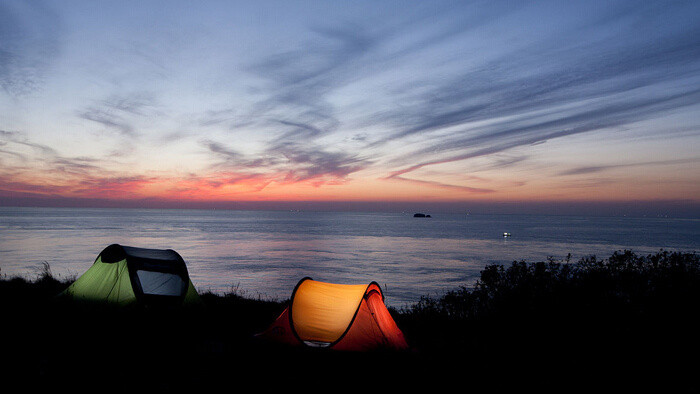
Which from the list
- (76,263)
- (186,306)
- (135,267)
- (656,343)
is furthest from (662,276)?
(76,263)

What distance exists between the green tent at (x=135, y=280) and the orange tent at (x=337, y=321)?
323 centimetres

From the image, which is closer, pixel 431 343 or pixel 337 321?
pixel 431 343

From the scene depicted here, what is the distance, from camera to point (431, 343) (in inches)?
380

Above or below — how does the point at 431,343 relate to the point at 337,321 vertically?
below

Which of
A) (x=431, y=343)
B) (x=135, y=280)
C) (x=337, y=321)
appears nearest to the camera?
(x=431, y=343)

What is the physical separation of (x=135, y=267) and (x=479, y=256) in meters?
47.5

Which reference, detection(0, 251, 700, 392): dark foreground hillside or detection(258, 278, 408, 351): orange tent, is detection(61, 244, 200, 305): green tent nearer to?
detection(0, 251, 700, 392): dark foreground hillside

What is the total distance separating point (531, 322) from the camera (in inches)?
388

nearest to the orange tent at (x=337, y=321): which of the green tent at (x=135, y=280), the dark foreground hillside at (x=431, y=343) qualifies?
the dark foreground hillside at (x=431, y=343)

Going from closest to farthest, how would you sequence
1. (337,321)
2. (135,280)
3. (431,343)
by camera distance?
1. (431,343)
2. (337,321)
3. (135,280)

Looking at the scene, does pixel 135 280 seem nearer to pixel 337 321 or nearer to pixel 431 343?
pixel 337 321

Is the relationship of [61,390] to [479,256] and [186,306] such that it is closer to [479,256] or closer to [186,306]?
[186,306]

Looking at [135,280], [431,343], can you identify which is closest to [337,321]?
[431,343]

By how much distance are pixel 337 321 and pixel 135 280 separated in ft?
17.5
